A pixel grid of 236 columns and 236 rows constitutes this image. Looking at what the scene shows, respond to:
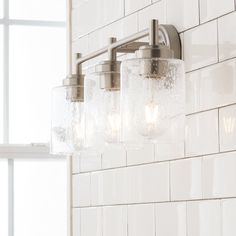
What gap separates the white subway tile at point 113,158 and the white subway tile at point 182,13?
0.34 meters

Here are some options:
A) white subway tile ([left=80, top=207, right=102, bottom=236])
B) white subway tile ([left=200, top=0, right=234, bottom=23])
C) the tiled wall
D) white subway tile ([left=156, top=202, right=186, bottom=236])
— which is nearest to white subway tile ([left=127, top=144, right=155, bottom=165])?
the tiled wall

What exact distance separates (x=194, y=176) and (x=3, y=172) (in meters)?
1.10

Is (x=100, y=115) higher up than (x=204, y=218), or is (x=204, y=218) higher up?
(x=100, y=115)

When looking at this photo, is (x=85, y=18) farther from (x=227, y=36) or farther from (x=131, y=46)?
(x=227, y=36)

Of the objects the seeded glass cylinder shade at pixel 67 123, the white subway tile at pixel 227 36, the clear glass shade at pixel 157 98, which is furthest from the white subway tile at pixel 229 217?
the seeded glass cylinder shade at pixel 67 123

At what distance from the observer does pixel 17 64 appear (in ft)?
8.14

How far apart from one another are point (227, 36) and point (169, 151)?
299 millimetres

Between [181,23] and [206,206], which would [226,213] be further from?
[181,23]

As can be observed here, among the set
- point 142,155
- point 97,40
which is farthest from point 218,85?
point 97,40

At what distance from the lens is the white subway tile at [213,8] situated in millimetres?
1370

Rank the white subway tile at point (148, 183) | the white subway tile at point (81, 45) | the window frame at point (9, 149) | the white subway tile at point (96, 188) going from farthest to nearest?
1. the window frame at point (9, 149)
2. the white subway tile at point (81, 45)
3. the white subway tile at point (96, 188)
4. the white subway tile at point (148, 183)

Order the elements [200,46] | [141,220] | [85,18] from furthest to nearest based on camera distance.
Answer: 1. [85,18]
2. [141,220]
3. [200,46]

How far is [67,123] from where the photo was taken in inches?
66.2

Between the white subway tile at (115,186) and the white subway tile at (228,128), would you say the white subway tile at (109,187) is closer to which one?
the white subway tile at (115,186)
